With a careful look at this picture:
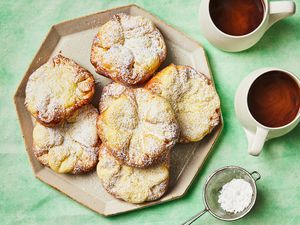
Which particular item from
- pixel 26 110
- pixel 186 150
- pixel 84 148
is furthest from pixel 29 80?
pixel 186 150

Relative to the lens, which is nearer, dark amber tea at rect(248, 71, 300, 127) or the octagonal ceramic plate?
dark amber tea at rect(248, 71, 300, 127)

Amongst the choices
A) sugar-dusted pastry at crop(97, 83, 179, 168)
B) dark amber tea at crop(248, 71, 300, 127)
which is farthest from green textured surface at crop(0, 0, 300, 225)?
sugar-dusted pastry at crop(97, 83, 179, 168)

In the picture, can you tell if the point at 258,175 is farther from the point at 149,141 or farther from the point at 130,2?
the point at 130,2

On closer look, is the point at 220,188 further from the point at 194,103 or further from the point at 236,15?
the point at 236,15

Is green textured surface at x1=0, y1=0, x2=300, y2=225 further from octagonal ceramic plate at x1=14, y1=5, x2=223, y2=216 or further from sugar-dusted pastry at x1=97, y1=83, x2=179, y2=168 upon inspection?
sugar-dusted pastry at x1=97, y1=83, x2=179, y2=168

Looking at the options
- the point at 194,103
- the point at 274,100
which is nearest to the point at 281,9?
the point at 274,100
